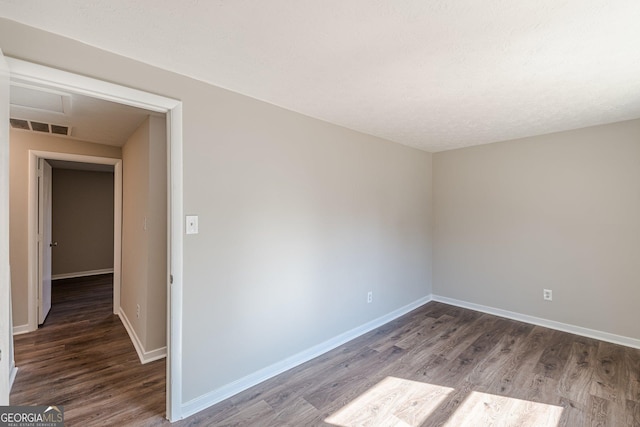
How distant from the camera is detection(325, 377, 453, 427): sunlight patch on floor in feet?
6.13

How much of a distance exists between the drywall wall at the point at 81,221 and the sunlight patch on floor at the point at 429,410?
6.59m

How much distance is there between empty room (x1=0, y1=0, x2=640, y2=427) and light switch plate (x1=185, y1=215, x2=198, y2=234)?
3 centimetres

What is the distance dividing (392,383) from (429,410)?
363 millimetres

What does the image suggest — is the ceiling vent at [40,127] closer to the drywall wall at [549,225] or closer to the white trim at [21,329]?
the white trim at [21,329]

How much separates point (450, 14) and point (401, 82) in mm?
702

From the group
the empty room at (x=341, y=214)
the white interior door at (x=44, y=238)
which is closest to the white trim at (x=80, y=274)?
the white interior door at (x=44, y=238)

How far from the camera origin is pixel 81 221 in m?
5.94

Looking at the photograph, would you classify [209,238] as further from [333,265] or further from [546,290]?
[546,290]

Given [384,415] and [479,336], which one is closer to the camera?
[384,415]

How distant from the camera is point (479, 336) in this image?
311 cm

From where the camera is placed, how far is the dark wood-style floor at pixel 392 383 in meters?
1.90

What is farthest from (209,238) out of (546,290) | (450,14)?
(546,290)

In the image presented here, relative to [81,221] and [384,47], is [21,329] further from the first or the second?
[384,47]

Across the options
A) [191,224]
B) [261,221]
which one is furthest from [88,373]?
[261,221]
